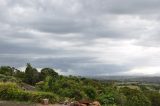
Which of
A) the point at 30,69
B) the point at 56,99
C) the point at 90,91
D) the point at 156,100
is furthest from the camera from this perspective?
the point at 30,69

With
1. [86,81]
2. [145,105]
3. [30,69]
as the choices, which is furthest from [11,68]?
Answer: [145,105]

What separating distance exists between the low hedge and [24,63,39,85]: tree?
18063 mm

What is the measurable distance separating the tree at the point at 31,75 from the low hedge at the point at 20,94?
18063 millimetres

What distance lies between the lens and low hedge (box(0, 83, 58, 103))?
6272cm

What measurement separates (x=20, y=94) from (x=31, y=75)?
72.4 feet

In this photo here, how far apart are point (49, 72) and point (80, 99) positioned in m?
21.3

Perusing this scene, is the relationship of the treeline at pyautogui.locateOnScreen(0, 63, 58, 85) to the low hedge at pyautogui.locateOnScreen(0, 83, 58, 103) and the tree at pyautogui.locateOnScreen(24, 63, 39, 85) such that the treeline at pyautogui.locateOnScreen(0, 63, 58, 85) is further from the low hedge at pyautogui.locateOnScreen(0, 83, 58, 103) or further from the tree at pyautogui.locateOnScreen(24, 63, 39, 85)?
the low hedge at pyautogui.locateOnScreen(0, 83, 58, 103)

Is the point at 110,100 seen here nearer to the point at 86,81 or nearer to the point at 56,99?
the point at 56,99

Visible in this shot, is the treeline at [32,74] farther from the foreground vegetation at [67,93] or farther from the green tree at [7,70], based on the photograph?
the foreground vegetation at [67,93]

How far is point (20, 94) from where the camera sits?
64375 millimetres

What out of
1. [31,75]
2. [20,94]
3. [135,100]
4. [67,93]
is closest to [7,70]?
[31,75]

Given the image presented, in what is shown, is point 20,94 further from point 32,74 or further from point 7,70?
point 7,70

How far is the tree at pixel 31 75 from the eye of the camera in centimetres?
8581

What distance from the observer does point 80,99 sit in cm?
6438
